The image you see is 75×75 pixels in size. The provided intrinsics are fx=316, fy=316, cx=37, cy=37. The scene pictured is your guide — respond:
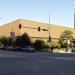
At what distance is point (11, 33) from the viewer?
88.6 metres

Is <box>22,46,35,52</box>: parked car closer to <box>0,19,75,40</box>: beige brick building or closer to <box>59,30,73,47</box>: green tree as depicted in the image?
<box>0,19,75,40</box>: beige brick building

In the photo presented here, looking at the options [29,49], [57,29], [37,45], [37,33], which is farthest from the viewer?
[57,29]

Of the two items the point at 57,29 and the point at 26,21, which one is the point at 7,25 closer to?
the point at 26,21

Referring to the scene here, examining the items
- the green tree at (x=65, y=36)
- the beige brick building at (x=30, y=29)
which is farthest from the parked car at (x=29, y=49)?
the green tree at (x=65, y=36)

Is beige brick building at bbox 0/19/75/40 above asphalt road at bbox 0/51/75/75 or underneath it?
above

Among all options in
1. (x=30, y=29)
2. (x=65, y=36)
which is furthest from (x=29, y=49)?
(x=65, y=36)

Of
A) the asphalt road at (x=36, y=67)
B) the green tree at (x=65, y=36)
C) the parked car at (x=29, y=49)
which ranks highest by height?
the green tree at (x=65, y=36)

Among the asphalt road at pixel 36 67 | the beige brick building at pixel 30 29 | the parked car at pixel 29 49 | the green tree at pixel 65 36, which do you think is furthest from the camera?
the green tree at pixel 65 36

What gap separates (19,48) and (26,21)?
1196 centimetres

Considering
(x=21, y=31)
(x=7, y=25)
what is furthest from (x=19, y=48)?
(x=7, y=25)

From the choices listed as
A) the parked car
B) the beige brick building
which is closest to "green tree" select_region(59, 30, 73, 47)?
the beige brick building

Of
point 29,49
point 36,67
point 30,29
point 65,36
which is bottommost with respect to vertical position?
point 36,67

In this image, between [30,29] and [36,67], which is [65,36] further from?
[36,67]

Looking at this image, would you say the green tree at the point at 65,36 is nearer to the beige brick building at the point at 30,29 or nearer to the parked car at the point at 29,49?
the beige brick building at the point at 30,29
